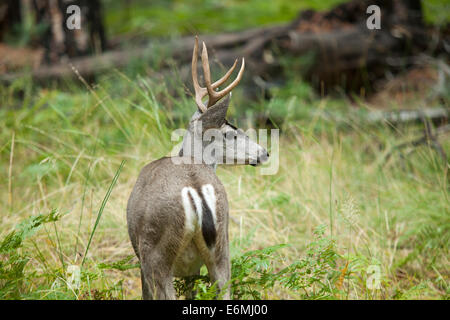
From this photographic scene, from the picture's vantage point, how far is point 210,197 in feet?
7.74

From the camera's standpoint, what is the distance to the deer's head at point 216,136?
272 centimetres

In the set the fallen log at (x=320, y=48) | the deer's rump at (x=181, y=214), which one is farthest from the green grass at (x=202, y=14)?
the deer's rump at (x=181, y=214)

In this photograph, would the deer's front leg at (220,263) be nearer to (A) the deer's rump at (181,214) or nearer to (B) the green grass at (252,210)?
(A) the deer's rump at (181,214)

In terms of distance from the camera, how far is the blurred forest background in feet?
10.4

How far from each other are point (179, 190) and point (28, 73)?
550 centimetres

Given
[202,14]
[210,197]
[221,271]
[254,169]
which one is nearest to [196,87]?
[210,197]

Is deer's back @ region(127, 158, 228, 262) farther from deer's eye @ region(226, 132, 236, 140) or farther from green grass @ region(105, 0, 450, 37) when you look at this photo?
green grass @ region(105, 0, 450, 37)

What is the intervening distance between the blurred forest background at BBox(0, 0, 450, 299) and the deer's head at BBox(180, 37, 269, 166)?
0.56 m

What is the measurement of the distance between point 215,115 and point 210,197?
0.55m

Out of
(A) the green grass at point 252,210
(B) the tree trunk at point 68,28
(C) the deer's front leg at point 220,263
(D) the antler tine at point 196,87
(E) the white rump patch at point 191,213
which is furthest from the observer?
(B) the tree trunk at point 68,28

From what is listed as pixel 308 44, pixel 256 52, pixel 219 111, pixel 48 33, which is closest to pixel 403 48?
pixel 308 44

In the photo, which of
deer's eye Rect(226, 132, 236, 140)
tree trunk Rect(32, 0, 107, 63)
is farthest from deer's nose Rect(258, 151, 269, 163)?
tree trunk Rect(32, 0, 107, 63)

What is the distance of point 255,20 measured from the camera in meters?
11.6

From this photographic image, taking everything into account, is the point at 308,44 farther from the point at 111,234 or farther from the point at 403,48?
the point at 111,234
